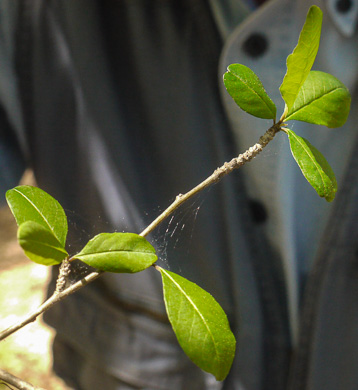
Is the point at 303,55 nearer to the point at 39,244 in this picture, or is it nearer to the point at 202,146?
the point at 39,244

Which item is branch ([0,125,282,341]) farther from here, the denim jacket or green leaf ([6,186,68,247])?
the denim jacket

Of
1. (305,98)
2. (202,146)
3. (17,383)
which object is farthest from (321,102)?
(202,146)

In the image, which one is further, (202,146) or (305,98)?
(202,146)

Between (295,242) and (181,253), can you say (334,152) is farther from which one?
(181,253)

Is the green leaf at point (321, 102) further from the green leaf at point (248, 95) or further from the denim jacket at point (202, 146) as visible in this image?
the denim jacket at point (202, 146)

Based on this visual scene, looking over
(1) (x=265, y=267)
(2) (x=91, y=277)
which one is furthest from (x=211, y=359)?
(1) (x=265, y=267)

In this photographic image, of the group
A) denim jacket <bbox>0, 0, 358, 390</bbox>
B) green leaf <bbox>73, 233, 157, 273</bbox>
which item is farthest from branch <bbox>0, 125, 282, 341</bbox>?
denim jacket <bbox>0, 0, 358, 390</bbox>
